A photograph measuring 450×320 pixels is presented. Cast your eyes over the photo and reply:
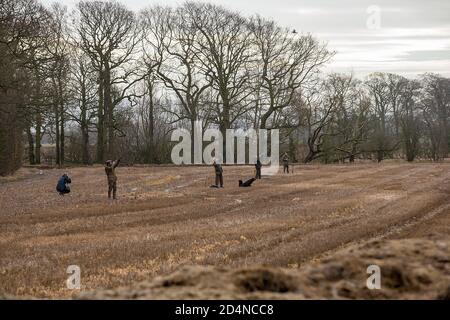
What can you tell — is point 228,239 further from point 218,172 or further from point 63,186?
point 218,172

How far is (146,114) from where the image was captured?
226 feet

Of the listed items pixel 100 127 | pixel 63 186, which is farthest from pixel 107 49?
pixel 63 186

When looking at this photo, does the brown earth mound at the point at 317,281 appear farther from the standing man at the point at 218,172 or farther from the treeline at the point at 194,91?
the treeline at the point at 194,91

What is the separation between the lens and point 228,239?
14.9m

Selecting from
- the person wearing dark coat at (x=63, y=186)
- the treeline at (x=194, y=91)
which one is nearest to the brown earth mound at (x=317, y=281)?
the person wearing dark coat at (x=63, y=186)

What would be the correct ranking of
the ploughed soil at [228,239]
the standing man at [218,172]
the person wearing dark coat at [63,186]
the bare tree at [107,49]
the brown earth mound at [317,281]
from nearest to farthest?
1. the brown earth mound at [317,281]
2. the ploughed soil at [228,239]
3. the person wearing dark coat at [63,186]
4. the standing man at [218,172]
5. the bare tree at [107,49]

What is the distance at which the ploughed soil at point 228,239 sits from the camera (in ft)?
12.9

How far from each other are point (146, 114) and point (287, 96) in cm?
1878

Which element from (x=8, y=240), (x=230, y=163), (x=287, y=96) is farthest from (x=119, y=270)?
(x=287, y=96)

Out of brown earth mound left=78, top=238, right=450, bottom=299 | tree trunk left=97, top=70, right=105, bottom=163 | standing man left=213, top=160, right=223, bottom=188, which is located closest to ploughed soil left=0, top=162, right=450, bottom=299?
brown earth mound left=78, top=238, right=450, bottom=299

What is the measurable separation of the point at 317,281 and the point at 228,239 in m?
11.0

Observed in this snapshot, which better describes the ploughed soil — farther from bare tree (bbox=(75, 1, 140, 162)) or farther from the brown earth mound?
bare tree (bbox=(75, 1, 140, 162))
